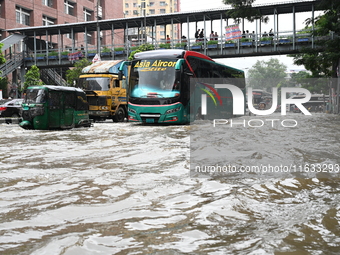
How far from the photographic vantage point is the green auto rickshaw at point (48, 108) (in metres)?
14.4

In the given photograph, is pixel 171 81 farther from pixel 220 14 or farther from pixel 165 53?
pixel 220 14

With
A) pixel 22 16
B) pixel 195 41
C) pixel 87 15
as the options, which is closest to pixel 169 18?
pixel 195 41

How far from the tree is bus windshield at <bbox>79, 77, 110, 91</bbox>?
764 centimetres

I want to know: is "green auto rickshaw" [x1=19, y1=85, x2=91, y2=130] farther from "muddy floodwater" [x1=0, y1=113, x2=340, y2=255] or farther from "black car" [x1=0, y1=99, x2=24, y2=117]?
"black car" [x1=0, y1=99, x2=24, y2=117]

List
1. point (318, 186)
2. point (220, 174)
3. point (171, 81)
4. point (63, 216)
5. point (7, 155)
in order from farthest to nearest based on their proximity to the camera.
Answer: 1. point (171, 81)
2. point (7, 155)
3. point (220, 174)
4. point (318, 186)
5. point (63, 216)

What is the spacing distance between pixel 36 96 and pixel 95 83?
728 cm

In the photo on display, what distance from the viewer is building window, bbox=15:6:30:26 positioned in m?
47.1

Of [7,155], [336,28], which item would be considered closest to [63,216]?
[7,155]

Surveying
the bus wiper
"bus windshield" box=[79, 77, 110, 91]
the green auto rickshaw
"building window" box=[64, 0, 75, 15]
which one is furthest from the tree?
"building window" box=[64, 0, 75, 15]

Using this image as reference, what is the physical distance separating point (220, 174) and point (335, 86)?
25583 mm

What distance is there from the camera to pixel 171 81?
56.6ft

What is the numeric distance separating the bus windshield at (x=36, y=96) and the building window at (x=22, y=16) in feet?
118

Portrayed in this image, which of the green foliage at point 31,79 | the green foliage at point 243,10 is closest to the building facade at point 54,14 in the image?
the green foliage at point 31,79

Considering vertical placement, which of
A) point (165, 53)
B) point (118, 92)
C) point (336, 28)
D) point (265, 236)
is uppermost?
point (336, 28)
